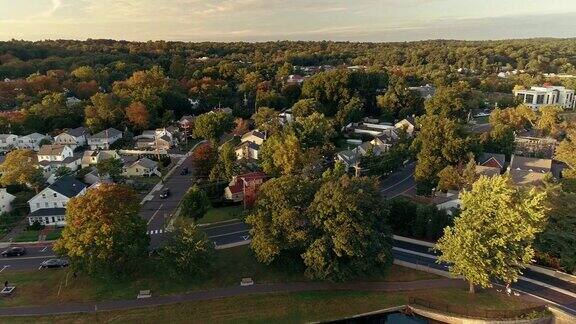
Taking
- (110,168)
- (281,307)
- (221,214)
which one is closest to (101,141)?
(110,168)

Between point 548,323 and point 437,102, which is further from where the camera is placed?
point 437,102

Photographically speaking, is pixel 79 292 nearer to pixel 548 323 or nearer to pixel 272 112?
pixel 548 323

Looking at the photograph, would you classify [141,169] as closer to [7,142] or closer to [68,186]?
[68,186]

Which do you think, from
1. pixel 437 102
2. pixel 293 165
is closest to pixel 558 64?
pixel 437 102

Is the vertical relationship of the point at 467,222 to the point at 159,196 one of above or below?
above

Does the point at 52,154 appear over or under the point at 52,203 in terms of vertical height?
over

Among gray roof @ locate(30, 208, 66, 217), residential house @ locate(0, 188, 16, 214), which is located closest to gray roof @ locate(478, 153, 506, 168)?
gray roof @ locate(30, 208, 66, 217)

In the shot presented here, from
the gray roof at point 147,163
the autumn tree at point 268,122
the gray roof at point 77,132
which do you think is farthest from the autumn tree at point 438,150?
the gray roof at point 77,132

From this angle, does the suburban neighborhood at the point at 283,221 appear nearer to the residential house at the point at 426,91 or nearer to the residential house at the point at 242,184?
the residential house at the point at 242,184
